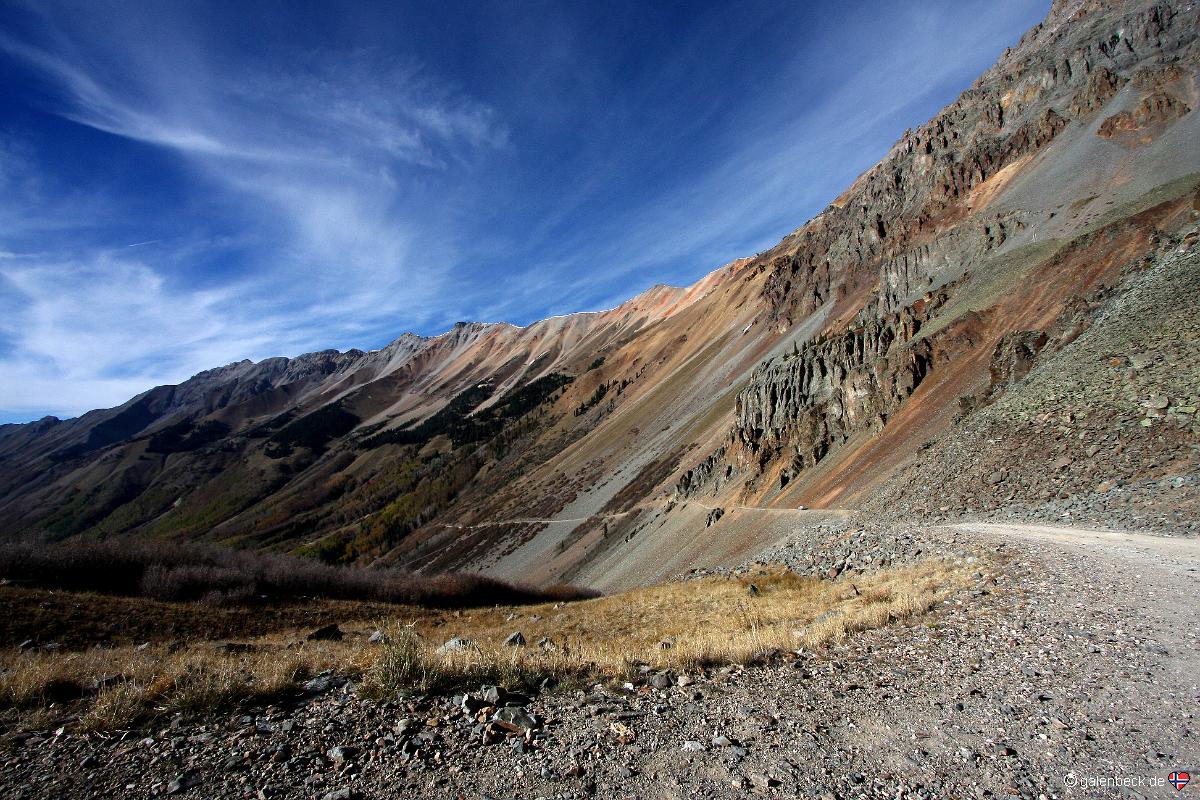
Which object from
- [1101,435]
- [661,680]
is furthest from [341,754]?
[1101,435]

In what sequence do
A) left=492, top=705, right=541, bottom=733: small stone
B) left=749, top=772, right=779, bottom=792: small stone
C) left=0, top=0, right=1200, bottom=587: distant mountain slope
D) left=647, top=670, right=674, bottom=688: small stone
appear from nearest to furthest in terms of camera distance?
left=749, top=772, right=779, bottom=792: small stone < left=492, top=705, right=541, bottom=733: small stone < left=647, top=670, right=674, bottom=688: small stone < left=0, top=0, right=1200, bottom=587: distant mountain slope

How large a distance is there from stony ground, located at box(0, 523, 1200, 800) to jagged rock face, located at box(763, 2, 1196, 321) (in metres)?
47.8

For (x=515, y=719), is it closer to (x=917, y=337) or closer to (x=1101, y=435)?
(x=1101, y=435)

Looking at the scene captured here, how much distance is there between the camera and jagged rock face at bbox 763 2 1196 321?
52.3m

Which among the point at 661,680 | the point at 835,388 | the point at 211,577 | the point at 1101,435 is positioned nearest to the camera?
the point at 661,680

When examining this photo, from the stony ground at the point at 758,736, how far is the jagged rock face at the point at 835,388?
28625 mm

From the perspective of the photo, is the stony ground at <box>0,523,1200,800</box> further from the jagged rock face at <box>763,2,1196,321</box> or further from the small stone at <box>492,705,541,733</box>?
the jagged rock face at <box>763,2,1196,321</box>

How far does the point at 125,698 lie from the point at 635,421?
283 ft

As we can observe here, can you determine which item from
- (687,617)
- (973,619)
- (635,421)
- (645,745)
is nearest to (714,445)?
(635,421)

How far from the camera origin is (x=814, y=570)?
19.4 m

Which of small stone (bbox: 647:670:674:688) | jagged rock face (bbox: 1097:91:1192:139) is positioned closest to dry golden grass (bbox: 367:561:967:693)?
small stone (bbox: 647:670:674:688)

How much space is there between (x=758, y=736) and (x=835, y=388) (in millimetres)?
38475

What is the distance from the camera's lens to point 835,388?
39.6 meters

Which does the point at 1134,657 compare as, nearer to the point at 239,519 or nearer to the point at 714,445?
the point at 714,445
